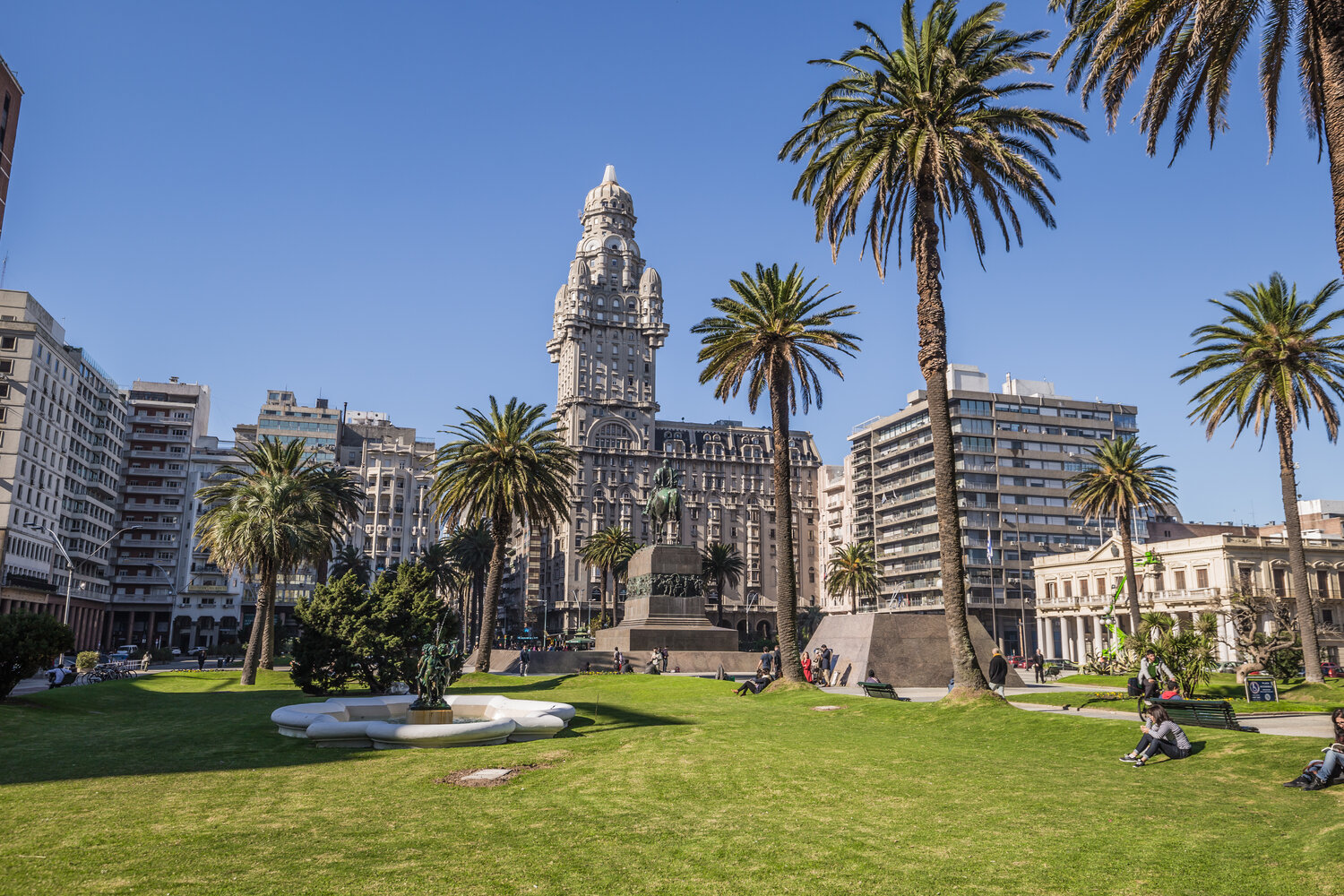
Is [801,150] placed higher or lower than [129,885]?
higher

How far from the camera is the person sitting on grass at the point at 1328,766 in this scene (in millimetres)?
13336

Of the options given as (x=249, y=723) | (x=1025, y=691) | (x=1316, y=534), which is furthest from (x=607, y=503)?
(x=249, y=723)

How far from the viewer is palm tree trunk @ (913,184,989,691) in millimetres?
25928

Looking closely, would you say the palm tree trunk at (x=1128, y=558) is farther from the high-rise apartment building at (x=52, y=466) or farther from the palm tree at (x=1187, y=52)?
the high-rise apartment building at (x=52, y=466)

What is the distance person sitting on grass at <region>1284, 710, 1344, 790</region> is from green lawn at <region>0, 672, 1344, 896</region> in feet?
0.78

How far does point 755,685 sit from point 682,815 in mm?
21860

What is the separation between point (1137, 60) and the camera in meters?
19.2

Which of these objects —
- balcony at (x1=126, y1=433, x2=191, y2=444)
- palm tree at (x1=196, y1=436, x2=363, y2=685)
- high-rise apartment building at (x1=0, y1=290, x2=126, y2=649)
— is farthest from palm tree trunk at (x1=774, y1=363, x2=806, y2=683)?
balcony at (x1=126, y1=433, x2=191, y2=444)

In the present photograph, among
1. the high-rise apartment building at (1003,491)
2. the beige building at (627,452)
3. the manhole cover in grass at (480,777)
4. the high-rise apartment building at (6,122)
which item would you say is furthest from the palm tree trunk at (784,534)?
the beige building at (627,452)

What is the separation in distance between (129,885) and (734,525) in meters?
158

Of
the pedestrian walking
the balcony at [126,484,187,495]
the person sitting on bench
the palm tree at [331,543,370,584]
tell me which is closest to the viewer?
the pedestrian walking

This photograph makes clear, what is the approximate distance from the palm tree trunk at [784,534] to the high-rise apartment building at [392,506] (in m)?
113

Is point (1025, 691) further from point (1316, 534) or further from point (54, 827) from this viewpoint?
point (1316, 534)

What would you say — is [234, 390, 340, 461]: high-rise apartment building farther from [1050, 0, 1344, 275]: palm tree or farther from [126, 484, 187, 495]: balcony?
[1050, 0, 1344, 275]: palm tree
